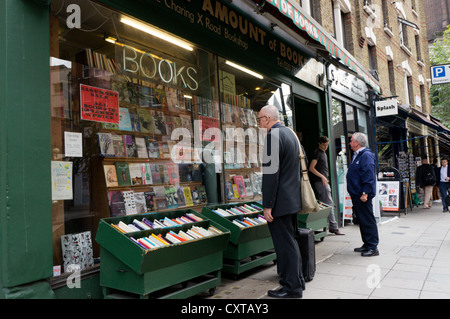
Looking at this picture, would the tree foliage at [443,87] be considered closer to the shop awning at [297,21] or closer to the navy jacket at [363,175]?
the shop awning at [297,21]

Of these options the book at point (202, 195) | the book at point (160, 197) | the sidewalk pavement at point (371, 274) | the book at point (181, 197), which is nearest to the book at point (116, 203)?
the book at point (160, 197)

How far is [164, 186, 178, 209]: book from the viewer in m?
4.77

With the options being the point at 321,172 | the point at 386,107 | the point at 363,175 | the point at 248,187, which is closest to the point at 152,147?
the point at 248,187

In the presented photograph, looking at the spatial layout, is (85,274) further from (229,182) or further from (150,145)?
(229,182)

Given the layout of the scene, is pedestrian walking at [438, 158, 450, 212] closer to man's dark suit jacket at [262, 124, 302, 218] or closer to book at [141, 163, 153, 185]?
man's dark suit jacket at [262, 124, 302, 218]

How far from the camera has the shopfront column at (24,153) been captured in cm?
263

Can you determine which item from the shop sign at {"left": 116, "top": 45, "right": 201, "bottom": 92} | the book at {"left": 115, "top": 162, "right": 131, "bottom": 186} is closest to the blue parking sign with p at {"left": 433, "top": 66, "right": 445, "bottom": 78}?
the shop sign at {"left": 116, "top": 45, "right": 201, "bottom": 92}

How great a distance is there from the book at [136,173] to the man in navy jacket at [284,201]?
70.0 inches

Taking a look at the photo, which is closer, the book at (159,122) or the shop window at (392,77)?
the book at (159,122)

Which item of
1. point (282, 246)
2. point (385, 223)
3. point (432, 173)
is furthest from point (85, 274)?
point (432, 173)

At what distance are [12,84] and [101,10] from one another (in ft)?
5.08

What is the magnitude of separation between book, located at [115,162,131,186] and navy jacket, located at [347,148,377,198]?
3.57m

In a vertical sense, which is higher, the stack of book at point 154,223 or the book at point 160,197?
the book at point 160,197

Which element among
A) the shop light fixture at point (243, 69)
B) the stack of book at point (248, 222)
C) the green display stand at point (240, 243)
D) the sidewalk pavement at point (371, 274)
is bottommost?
the sidewalk pavement at point (371, 274)
